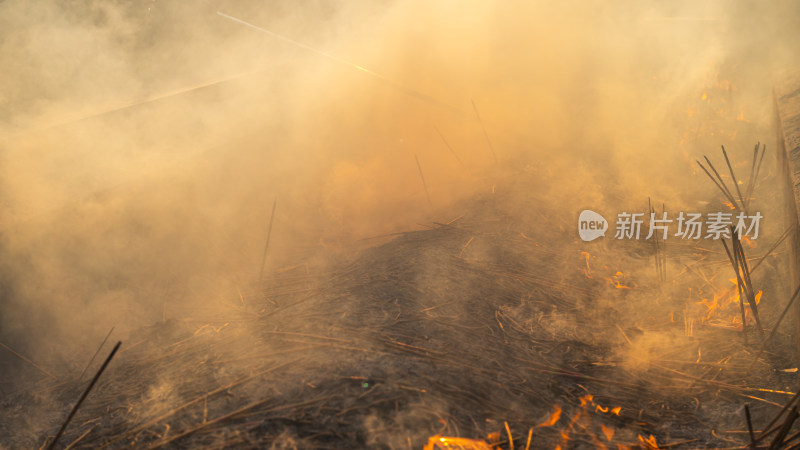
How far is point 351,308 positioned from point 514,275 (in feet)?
4.05

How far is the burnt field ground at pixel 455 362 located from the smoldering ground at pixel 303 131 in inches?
4.3

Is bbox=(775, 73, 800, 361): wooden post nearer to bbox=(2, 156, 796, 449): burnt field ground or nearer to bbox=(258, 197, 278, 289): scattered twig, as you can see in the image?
bbox=(2, 156, 796, 449): burnt field ground

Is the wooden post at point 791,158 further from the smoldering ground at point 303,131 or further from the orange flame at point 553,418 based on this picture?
the orange flame at point 553,418

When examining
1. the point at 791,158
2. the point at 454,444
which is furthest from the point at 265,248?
the point at 791,158

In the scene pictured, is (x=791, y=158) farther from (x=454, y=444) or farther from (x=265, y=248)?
(x=265, y=248)

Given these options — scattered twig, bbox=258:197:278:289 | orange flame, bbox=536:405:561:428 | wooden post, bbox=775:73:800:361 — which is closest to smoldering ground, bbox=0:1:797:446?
scattered twig, bbox=258:197:278:289

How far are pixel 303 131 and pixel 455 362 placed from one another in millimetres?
3683

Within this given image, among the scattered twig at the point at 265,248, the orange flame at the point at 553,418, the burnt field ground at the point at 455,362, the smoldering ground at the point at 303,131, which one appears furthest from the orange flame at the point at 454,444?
the scattered twig at the point at 265,248

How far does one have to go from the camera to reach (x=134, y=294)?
369cm

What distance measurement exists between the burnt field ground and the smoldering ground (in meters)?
0.11

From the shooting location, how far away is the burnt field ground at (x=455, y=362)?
2465 mm

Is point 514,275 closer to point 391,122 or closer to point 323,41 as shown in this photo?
point 391,122

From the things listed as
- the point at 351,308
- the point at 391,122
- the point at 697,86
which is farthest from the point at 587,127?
the point at 351,308

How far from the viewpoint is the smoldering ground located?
12.5ft
